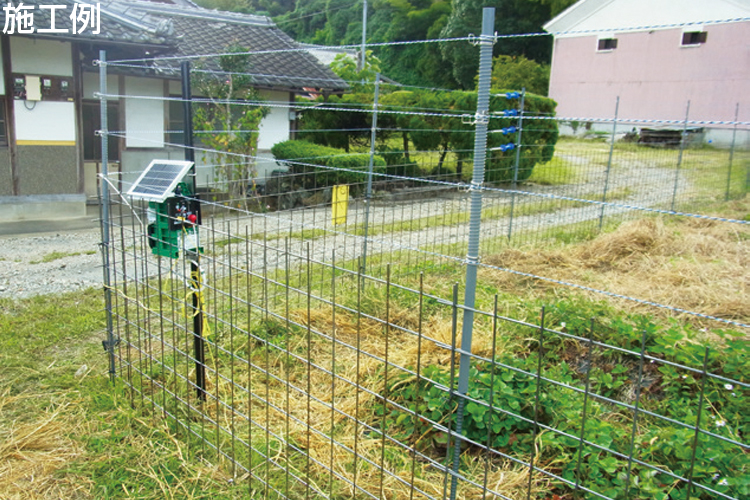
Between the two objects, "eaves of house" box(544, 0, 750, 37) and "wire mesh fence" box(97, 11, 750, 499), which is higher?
"eaves of house" box(544, 0, 750, 37)

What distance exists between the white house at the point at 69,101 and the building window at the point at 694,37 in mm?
15169

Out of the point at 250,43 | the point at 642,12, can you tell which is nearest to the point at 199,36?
the point at 250,43

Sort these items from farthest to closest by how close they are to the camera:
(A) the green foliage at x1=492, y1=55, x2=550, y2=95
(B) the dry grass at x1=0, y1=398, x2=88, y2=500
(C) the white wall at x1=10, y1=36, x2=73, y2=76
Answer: (A) the green foliage at x1=492, y1=55, x2=550, y2=95, (C) the white wall at x1=10, y1=36, x2=73, y2=76, (B) the dry grass at x1=0, y1=398, x2=88, y2=500

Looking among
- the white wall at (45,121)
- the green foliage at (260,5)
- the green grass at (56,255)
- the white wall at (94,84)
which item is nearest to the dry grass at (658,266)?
the green grass at (56,255)

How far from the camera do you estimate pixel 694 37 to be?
1898 centimetres

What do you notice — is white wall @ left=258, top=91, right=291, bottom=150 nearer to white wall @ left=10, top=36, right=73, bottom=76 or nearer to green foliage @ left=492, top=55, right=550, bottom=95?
white wall @ left=10, top=36, right=73, bottom=76

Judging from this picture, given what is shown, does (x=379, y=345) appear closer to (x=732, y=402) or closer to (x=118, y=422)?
(x=118, y=422)

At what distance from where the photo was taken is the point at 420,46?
106 feet

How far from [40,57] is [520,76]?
18517 mm

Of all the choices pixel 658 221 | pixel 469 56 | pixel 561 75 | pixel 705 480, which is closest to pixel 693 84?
pixel 561 75

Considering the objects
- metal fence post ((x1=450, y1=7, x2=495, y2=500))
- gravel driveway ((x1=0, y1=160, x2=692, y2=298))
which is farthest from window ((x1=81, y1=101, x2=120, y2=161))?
metal fence post ((x1=450, y1=7, x2=495, y2=500))

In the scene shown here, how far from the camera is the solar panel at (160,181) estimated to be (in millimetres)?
2822

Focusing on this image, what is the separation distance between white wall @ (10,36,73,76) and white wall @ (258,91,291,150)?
313cm

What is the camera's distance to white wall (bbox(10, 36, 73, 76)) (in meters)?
7.55
